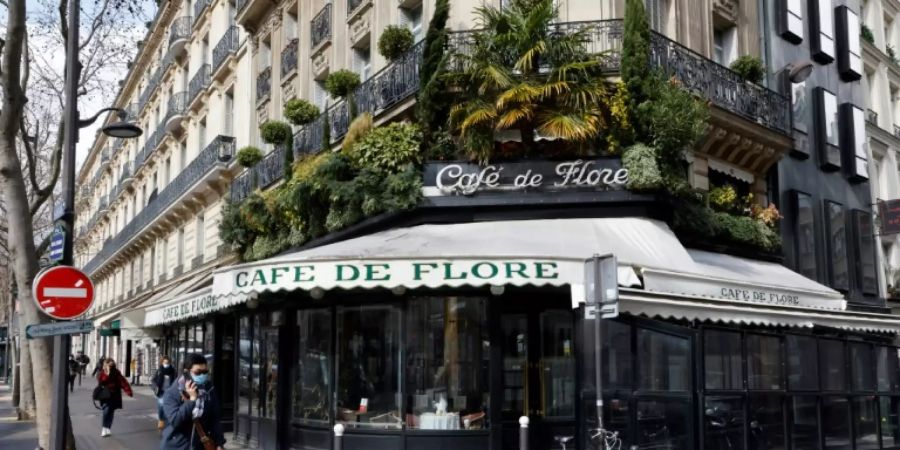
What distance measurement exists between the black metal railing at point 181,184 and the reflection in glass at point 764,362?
17.2m

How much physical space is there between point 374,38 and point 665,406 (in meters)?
9.97

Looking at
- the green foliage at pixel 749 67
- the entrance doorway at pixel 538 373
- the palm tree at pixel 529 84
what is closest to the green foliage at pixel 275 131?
the palm tree at pixel 529 84

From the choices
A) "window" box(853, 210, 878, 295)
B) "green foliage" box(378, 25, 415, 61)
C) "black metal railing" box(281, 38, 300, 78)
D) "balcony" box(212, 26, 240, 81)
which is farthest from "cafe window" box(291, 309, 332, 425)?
"balcony" box(212, 26, 240, 81)

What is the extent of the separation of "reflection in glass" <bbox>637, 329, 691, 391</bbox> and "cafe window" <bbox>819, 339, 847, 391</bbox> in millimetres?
3134

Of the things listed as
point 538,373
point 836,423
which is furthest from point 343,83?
point 836,423

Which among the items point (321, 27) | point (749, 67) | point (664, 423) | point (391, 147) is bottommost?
point (664, 423)

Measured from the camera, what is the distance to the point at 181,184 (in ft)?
99.4

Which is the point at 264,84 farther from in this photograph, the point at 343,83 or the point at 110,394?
the point at 110,394

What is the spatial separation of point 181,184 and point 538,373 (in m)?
20.3

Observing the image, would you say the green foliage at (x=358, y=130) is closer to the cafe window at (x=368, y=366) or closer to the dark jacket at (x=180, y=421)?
the cafe window at (x=368, y=366)

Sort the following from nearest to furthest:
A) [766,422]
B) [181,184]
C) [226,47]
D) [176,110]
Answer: [766,422], [226,47], [181,184], [176,110]

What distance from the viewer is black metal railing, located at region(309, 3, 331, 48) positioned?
20.2 meters

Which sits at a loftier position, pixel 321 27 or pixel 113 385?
pixel 321 27

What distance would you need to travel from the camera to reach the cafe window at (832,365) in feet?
42.3
